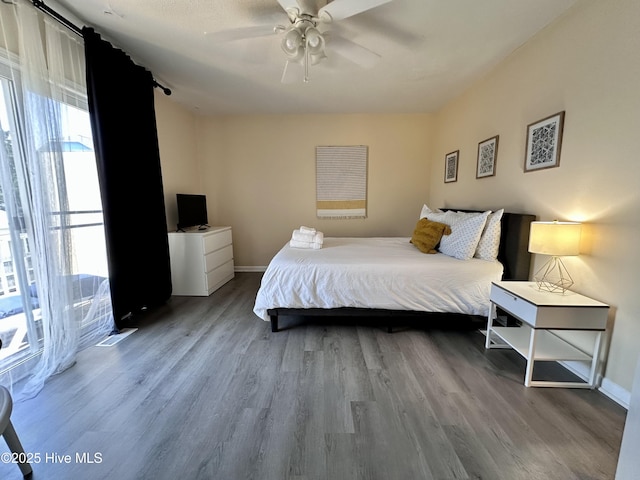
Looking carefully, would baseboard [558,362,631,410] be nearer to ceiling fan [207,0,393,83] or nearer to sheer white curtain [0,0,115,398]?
ceiling fan [207,0,393,83]

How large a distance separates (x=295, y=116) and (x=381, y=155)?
1501 millimetres

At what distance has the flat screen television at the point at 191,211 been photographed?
3430 millimetres

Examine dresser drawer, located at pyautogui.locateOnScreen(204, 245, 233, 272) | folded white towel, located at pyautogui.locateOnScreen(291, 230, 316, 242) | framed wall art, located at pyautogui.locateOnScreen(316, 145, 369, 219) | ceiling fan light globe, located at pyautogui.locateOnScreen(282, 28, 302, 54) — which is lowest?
dresser drawer, located at pyautogui.locateOnScreen(204, 245, 233, 272)

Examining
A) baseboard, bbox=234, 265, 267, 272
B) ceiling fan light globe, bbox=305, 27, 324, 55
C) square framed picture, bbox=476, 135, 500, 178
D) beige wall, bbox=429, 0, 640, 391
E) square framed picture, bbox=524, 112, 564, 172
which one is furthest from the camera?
baseboard, bbox=234, 265, 267, 272

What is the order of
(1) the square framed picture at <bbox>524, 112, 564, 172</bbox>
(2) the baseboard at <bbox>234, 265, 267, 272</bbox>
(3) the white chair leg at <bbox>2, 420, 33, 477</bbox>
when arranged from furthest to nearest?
(2) the baseboard at <bbox>234, 265, 267, 272</bbox>
(1) the square framed picture at <bbox>524, 112, 564, 172</bbox>
(3) the white chair leg at <bbox>2, 420, 33, 477</bbox>

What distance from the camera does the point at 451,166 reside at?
3.62 m

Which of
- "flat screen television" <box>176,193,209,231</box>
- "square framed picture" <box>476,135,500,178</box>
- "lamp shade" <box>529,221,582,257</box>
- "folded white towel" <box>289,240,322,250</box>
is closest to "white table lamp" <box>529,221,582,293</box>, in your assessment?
"lamp shade" <box>529,221,582,257</box>

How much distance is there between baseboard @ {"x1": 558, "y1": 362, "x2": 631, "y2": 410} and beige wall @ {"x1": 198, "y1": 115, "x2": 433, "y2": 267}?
9.15ft

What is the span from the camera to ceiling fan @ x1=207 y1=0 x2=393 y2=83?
1590 mm

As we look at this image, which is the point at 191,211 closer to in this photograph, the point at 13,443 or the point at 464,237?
the point at 13,443

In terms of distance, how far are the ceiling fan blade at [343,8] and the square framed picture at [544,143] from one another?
154 centimetres

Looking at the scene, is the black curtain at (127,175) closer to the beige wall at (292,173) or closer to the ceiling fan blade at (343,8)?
the beige wall at (292,173)

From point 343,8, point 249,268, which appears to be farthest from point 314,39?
point 249,268

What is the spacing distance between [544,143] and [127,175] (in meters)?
3.63
